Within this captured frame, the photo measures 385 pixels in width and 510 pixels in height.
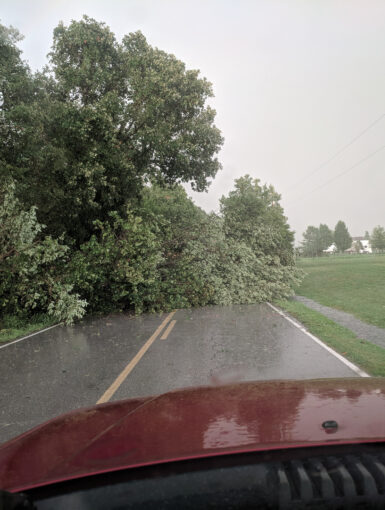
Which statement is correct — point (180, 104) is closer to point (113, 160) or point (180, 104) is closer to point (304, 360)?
point (113, 160)

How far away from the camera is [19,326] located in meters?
14.1

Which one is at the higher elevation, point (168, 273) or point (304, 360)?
point (168, 273)

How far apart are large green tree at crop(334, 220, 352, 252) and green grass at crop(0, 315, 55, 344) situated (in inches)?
6643

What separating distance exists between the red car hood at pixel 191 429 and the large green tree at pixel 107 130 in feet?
45.6

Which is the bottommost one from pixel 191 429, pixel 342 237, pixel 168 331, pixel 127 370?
pixel 127 370

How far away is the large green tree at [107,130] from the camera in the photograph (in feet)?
52.0

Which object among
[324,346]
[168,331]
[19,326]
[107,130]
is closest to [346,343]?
[324,346]

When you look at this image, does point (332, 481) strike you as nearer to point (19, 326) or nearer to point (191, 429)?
point (191, 429)

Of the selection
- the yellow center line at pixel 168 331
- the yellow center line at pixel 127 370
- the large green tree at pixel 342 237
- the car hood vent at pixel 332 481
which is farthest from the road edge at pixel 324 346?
the large green tree at pixel 342 237

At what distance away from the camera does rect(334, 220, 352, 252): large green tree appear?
554ft

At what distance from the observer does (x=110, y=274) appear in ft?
50.3

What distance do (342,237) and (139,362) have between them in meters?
174

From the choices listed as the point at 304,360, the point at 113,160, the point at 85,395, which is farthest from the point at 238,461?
the point at 113,160

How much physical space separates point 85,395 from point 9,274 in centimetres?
873
